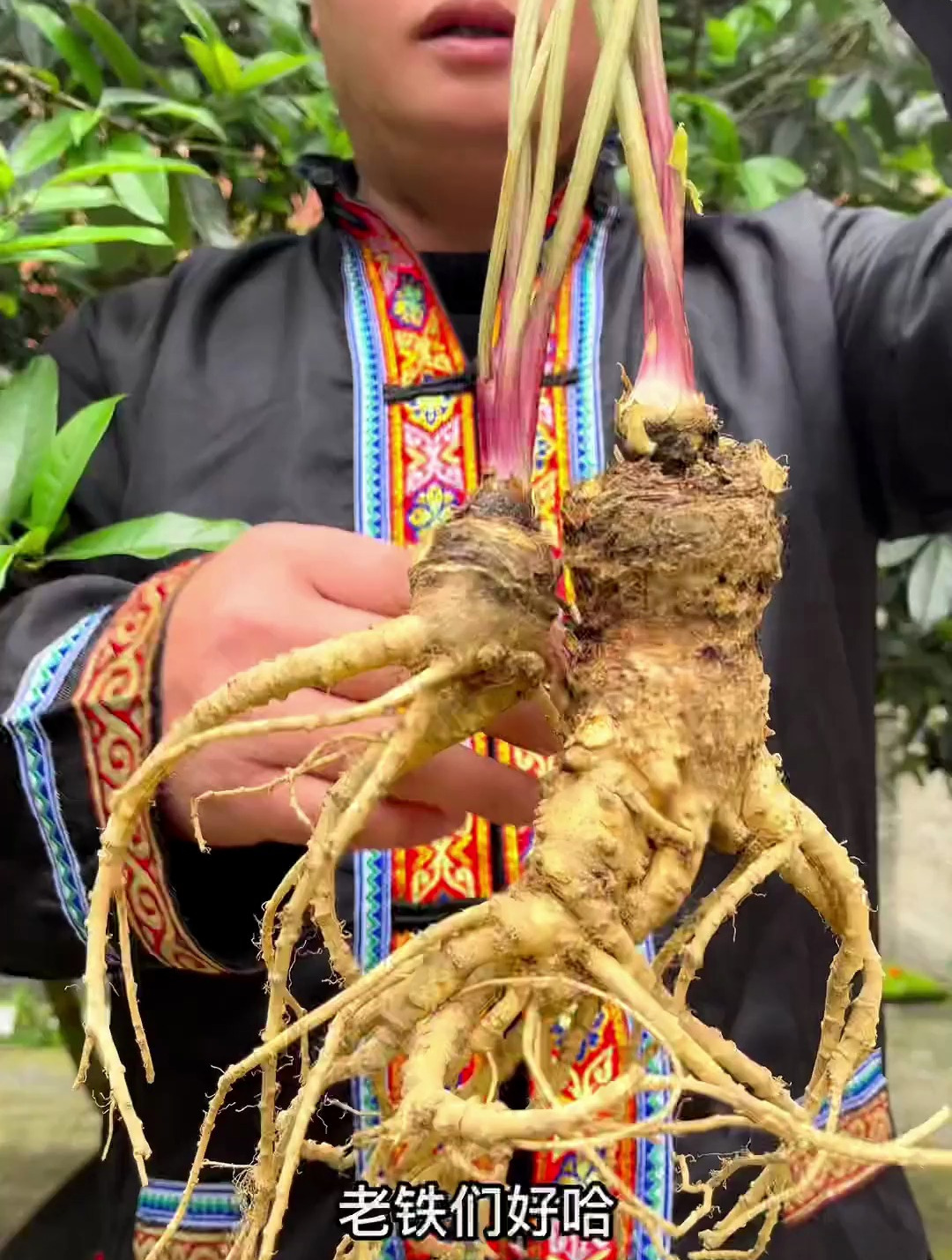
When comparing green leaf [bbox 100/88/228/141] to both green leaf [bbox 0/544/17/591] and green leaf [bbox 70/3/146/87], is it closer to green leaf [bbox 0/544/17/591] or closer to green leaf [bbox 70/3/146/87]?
green leaf [bbox 70/3/146/87]

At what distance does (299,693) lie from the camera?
491 millimetres

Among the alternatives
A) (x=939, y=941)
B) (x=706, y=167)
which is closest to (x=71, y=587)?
(x=706, y=167)

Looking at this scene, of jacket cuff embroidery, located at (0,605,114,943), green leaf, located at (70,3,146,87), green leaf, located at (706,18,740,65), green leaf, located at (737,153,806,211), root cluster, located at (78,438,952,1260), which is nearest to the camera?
root cluster, located at (78,438,952,1260)

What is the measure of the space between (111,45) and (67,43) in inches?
1.3

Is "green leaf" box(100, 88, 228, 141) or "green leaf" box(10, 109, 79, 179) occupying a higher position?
"green leaf" box(100, 88, 228, 141)

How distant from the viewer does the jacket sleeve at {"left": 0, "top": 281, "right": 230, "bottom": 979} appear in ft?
1.73

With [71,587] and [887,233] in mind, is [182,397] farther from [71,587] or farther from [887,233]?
[887,233]

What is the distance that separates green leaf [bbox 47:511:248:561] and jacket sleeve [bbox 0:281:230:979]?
14 mm

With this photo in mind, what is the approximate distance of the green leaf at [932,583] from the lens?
1010 mm

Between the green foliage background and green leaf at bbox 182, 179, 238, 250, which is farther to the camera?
green leaf at bbox 182, 179, 238, 250

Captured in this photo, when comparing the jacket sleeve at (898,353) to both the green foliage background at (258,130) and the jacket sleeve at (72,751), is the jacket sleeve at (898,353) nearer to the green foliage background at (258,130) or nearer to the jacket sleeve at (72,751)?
the green foliage background at (258,130)

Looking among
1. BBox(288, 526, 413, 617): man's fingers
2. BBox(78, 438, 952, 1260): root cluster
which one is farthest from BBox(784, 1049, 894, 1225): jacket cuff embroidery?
BBox(288, 526, 413, 617): man's fingers

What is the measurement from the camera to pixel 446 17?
23.3 inches

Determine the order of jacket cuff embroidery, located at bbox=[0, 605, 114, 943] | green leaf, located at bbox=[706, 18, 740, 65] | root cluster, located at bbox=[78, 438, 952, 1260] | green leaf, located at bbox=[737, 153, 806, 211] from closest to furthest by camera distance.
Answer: root cluster, located at bbox=[78, 438, 952, 1260] < jacket cuff embroidery, located at bbox=[0, 605, 114, 943] < green leaf, located at bbox=[737, 153, 806, 211] < green leaf, located at bbox=[706, 18, 740, 65]
